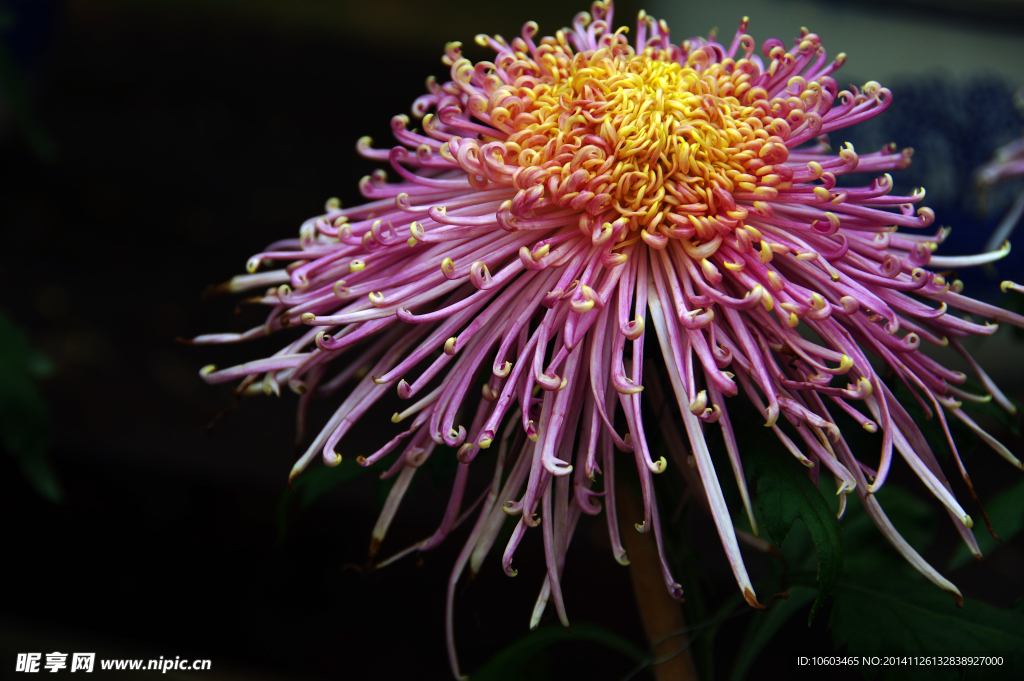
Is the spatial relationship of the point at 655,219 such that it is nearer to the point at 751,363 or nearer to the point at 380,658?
the point at 751,363

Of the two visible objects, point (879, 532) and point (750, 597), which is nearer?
point (750, 597)

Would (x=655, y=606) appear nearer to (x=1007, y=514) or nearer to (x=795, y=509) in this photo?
(x=795, y=509)

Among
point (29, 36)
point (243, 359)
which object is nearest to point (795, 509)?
point (243, 359)

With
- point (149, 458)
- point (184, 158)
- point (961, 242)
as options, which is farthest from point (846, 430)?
point (184, 158)

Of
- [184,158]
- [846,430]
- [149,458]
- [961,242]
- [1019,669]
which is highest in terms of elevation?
[184,158]

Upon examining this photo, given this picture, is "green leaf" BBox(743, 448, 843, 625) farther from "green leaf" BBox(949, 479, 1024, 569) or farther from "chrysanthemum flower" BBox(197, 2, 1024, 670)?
"green leaf" BBox(949, 479, 1024, 569)

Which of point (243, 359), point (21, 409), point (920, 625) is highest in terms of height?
point (243, 359)
